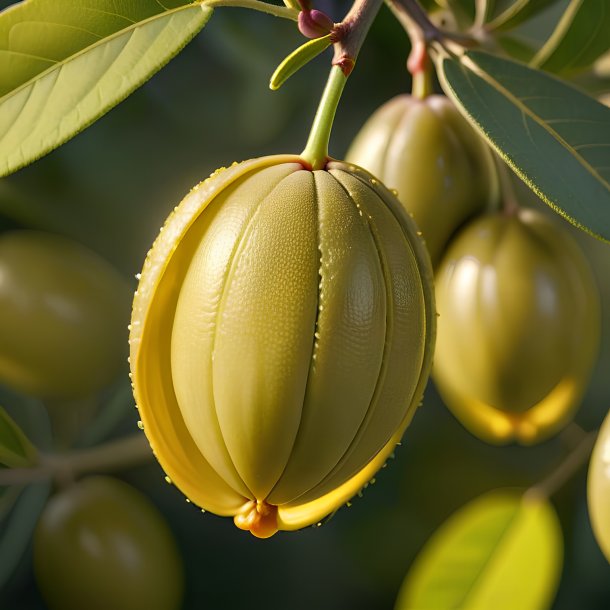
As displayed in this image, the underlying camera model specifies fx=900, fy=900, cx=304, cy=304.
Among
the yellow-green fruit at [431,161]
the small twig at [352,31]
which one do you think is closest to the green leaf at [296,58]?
the small twig at [352,31]

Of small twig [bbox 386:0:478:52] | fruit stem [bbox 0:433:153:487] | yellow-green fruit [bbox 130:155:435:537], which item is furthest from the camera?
fruit stem [bbox 0:433:153:487]

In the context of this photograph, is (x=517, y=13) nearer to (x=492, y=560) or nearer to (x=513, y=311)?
(x=513, y=311)

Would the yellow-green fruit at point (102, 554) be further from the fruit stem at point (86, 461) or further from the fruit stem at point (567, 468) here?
the fruit stem at point (567, 468)

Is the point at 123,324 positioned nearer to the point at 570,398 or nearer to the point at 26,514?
the point at 26,514

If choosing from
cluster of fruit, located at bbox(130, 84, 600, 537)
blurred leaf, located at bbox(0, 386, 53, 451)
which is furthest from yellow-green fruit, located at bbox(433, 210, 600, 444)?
blurred leaf, located at bbox(0, 386, 53, 451)

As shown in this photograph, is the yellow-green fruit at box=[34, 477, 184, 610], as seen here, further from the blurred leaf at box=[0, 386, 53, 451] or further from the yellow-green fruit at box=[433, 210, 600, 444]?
the yellow-green fruit at box=[433, 210, 600, 444]

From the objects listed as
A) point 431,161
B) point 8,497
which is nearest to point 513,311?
point 431,161
